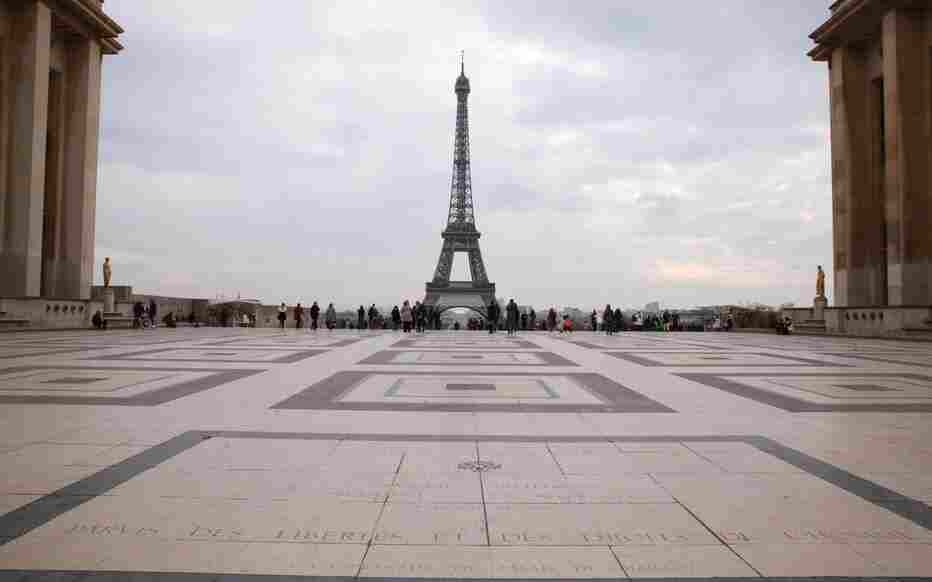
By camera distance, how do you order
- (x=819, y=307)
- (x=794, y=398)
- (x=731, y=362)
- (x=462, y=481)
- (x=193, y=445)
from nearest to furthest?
1. (x=462, y=481)
2. (x=193, y=445)
3. (x=794, y=398)
4. (x=731, y=362)
5. (x=819, y=307)

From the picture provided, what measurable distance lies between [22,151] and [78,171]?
5062 mm

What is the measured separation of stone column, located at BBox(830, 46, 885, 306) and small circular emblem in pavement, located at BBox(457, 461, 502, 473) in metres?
32.6

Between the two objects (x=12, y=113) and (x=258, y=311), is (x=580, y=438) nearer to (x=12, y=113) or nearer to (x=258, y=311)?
(x=12, y=113)

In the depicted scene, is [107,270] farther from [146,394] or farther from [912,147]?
[912,147]

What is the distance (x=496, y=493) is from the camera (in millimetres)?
3795

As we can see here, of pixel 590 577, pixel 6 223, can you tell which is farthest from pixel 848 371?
pixel 6 223

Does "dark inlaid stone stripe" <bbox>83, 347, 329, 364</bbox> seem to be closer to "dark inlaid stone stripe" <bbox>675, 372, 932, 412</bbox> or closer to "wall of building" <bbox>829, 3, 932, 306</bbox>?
"dark inlaid stone stripe" <bbox>675, 372, 932, 412</bbox>

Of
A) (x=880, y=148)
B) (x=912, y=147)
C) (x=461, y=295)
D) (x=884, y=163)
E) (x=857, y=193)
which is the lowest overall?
(x=461, y=295)

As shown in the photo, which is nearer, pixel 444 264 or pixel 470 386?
pixel 470 386

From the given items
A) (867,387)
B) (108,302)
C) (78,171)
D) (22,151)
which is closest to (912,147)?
(867,387)

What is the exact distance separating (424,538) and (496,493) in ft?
2.67

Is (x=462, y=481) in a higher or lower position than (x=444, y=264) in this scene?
lower

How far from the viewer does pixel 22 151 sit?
89.4 ft

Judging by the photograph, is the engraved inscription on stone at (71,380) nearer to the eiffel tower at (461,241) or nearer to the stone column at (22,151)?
the stone column at (22,151)
